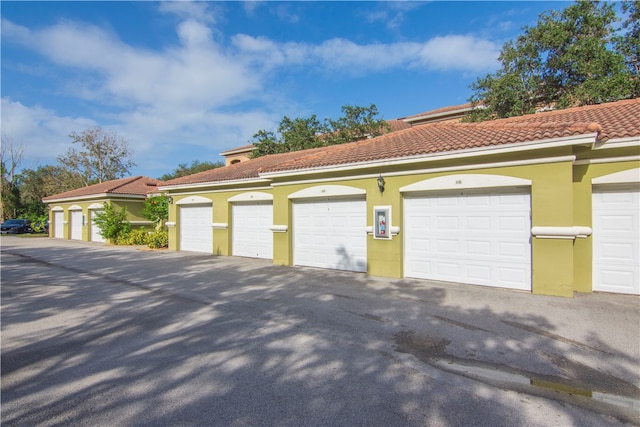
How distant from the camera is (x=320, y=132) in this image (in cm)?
2781

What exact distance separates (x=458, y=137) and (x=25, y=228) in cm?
3840

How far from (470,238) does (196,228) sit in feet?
38.1

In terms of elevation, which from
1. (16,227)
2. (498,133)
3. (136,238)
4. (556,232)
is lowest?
(136,238)

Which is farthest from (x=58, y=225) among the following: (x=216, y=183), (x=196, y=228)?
(x=216, y=183)

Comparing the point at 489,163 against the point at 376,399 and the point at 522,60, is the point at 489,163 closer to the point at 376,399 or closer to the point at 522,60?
the point at 376,399

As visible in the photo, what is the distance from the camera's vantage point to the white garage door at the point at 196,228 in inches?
566

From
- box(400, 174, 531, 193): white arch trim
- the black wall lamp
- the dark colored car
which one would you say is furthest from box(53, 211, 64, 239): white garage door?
box(400, 174, 531, 193): white arch trim

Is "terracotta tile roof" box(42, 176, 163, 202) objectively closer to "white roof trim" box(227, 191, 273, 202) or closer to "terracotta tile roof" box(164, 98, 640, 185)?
"white roof trim" box(227, 191, 273, 202)

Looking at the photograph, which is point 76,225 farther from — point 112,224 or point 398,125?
point 398,125

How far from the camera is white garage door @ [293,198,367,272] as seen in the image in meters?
9.46

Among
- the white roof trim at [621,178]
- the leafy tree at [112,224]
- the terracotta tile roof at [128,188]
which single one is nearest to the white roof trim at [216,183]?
the terracotta tile roof at [128,188]

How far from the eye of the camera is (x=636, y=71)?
595 inches

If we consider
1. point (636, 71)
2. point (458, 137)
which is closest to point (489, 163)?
point (458, 137)

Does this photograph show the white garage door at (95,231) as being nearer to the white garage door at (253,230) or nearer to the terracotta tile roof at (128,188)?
the terracotta tile roof at (128,188)
